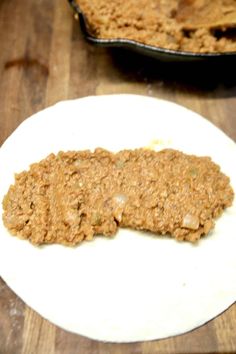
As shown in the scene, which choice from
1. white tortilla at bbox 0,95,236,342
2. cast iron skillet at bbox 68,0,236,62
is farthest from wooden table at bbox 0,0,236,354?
white tortilla at bbox 0,95,236,342

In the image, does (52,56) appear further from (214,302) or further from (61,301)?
(214,302)

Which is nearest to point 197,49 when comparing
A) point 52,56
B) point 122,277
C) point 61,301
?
point 52,56

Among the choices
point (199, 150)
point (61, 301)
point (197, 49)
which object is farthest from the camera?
point (197, 49)

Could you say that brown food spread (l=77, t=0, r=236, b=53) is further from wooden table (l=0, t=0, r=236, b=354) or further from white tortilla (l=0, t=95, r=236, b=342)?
white tortilla (l=0, t=95, r=236, b=342)

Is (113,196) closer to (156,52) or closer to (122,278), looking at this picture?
(122,278)

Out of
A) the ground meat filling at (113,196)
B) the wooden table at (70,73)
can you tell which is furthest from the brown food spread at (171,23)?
the ground meat filling at (113,196)

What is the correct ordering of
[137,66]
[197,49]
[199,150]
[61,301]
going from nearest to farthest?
1. [61,301]
2. [199,150]
3. [197,49]
4. [137,66]
